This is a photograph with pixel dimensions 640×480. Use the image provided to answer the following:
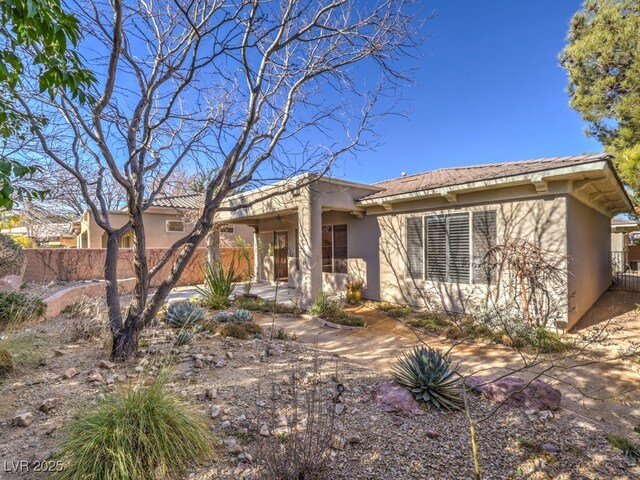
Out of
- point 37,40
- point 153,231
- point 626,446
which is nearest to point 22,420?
point 37,40

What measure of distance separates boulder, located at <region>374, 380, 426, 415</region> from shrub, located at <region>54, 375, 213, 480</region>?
1861 mm

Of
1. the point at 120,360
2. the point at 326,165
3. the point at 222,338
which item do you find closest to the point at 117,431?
the point at 120,360

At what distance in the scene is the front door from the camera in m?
14.4

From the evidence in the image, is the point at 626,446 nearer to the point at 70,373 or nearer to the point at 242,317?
the point at 70,373

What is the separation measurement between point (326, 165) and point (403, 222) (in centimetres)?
364

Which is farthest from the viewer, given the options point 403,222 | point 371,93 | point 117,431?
point 403,222

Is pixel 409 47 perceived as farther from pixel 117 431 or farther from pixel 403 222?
pixel 117 431

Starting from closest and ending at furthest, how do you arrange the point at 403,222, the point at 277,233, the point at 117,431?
the point at 117,431
the point at 403,222
the point at 277,233

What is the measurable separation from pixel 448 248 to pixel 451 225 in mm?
618

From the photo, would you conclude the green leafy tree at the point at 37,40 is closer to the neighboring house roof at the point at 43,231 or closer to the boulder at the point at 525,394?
the boulder at the point at 525,394

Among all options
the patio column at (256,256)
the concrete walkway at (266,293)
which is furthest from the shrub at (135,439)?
the patio column at (256,256)

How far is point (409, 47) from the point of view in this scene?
558 cm

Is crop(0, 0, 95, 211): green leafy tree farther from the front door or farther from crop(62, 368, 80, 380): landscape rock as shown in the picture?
the front door

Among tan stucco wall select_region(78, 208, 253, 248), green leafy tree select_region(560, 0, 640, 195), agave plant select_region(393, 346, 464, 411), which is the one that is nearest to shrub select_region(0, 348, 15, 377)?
agave plant select_region(393, 346, 464, 411)
